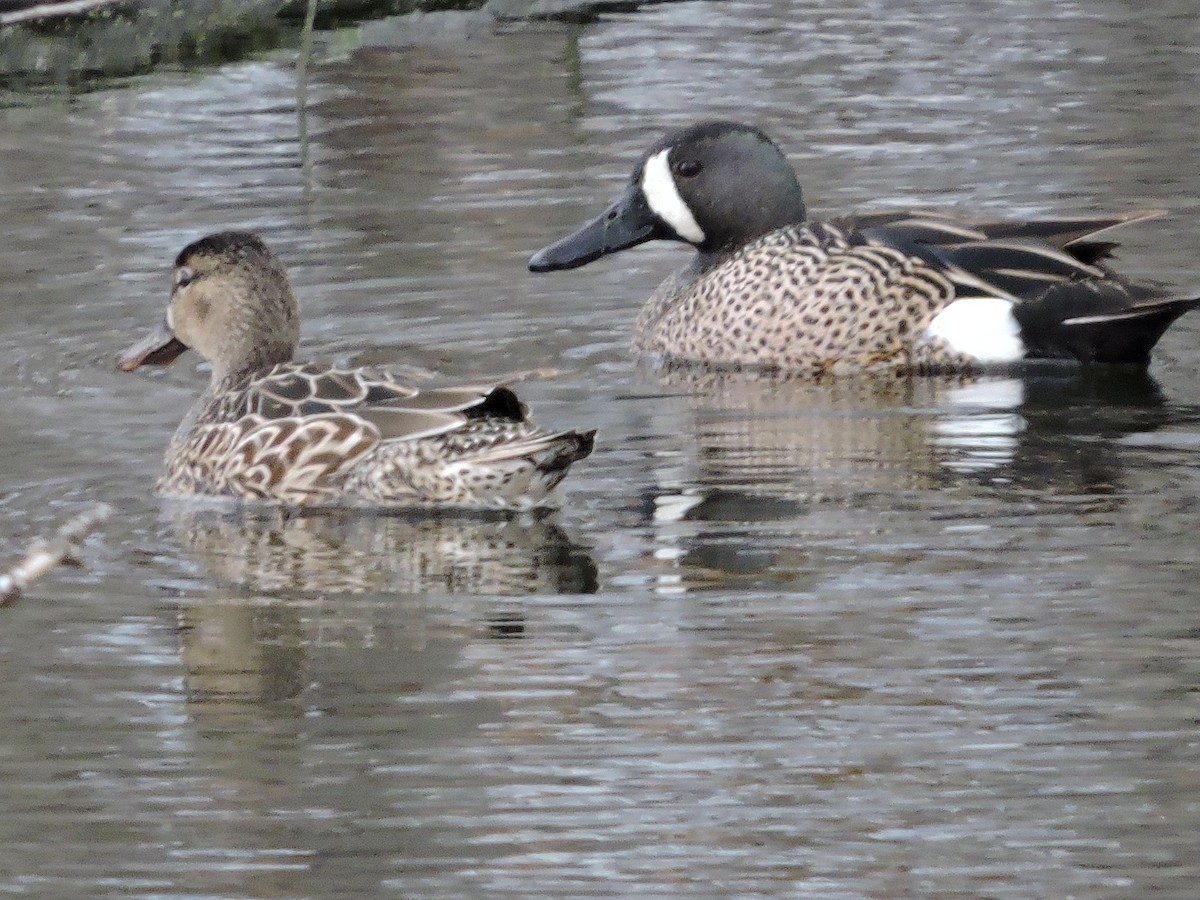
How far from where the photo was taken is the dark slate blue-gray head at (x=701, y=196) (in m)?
10.2

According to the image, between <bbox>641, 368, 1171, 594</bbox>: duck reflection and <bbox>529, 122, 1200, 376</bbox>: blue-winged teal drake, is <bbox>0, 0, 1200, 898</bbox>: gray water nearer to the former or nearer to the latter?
<bbox>641, 368, 1171, 594</bbox>: duck reflection

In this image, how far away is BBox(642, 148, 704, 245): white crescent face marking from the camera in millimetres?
10305

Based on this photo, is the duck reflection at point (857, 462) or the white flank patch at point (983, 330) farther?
the white flank patch at point (983, 330)

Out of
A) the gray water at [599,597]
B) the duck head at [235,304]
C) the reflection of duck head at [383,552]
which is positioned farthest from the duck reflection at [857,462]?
the duck head at [235,304]

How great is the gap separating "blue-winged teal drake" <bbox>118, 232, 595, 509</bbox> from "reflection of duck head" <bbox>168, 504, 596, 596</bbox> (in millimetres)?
82

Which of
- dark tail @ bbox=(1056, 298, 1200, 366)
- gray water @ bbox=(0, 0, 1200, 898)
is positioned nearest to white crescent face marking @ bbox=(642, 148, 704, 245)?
gray water @ bbox=(0, 0, 1200, 898)

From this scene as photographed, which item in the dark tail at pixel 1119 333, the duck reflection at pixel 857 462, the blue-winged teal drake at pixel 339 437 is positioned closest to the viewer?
the duck reflection at pixel 857 462

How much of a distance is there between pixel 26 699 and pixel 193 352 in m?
4.25

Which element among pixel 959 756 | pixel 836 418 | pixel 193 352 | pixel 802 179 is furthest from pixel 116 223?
pixel 959 756

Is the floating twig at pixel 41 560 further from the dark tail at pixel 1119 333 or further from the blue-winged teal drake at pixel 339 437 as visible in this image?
the dark tail at pixel 1119 333

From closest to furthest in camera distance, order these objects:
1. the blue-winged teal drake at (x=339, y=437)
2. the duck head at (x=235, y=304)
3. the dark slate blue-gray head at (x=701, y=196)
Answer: the blue-winged teal drake at (x=339, y=437), the duck head at (x=235, y=304), the dark slate blue-gray head at (x=701, y=196)

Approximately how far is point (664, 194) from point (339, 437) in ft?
10.3

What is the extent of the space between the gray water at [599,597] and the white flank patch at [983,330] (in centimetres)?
19

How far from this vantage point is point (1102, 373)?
9117 mm
